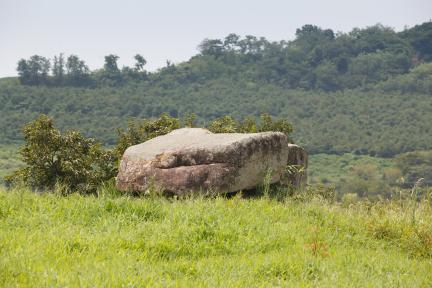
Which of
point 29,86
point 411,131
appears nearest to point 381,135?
point 411,131

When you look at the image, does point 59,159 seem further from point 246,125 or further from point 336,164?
point 336,164

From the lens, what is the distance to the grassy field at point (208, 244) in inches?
250

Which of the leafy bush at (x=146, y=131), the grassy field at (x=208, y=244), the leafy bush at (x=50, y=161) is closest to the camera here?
the grassy field at (x=208, y=244)

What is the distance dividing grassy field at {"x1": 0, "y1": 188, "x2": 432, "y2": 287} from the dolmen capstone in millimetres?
3052

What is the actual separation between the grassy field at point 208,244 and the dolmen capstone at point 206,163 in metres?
3.05

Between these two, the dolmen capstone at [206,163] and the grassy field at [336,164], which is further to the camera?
the grassy field at [336,164]

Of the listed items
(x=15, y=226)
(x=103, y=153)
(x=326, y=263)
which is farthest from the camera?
(x=103, y=153)

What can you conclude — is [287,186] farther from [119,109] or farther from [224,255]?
[119,109]

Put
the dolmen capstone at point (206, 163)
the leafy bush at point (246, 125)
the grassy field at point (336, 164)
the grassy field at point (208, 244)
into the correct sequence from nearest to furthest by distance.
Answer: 1. the grassy field at point (208, 244)
2. the dolmen capstone at point (206, 163)
3. the leafy bush at point (246, 125)
4. the grassy field at point (336, 164)

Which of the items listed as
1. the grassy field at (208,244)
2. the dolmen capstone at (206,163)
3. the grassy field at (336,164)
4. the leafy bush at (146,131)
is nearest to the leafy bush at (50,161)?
the leafy bush at (146,131)

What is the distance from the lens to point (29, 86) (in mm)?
197875

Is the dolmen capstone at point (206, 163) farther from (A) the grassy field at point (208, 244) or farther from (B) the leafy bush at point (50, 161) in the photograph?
(B) the leafy bush at point (50, 161)

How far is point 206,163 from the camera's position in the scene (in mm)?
14320

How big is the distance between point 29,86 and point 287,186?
195837 mm
